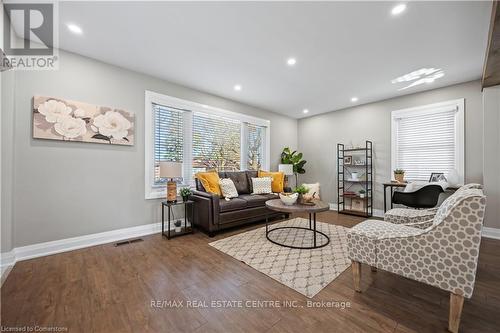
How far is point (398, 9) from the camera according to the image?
6.47 ft

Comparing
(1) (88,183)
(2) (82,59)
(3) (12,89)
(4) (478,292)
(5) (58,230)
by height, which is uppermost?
(2) (82,59)

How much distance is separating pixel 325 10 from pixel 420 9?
92 cm

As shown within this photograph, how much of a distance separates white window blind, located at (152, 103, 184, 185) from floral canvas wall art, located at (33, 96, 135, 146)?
0.45 meters

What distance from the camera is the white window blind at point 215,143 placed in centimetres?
416

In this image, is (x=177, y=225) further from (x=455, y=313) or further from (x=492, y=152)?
(x=492, y=152)

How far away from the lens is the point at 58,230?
8.64 ft

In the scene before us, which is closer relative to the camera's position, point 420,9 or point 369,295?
point 369,295

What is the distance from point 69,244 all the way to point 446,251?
4029mm

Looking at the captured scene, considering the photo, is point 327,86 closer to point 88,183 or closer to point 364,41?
point 364,41

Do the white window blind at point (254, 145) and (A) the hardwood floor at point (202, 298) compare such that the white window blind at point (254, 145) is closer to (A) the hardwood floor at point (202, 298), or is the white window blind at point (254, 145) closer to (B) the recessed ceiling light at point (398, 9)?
(A) the hardwood floor at point (202, 298)

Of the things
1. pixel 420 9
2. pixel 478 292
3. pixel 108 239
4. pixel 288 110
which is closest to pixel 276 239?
pixel 478 292

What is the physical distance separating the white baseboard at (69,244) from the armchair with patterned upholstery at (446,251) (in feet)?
10.6

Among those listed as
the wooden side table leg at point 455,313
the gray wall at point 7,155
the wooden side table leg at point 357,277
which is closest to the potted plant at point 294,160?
the wooden side table leg at point 357,277

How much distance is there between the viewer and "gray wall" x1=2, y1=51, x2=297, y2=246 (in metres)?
2.45
